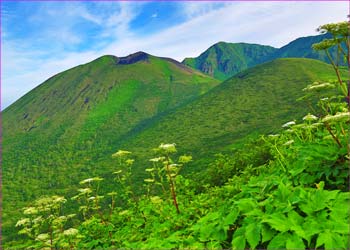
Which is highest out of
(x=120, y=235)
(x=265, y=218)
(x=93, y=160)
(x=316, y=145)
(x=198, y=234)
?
(x=316, y=145)

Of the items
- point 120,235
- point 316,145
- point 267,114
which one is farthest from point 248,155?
point 267,114

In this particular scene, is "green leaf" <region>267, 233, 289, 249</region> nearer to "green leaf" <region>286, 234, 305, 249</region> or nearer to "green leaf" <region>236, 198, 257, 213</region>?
"green leaf" <region>286, 234, 305, 249</region>

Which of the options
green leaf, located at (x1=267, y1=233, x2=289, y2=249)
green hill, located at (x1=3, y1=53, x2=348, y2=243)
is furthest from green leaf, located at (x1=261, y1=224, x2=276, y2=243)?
green hill, located at (x1=3, y1=53, x2=348, y2=243)

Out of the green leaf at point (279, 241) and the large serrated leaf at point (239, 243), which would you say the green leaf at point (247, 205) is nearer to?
the large serrated leaf at point (239, 243)

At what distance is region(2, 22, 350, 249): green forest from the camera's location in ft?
16.0

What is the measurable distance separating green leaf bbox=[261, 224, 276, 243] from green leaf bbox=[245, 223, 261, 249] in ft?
0.18

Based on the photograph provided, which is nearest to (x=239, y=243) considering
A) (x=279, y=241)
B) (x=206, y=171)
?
(x=279, y=241)

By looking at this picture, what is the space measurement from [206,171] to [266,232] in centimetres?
997

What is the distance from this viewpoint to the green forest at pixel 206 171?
4.89 meters

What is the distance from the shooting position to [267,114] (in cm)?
11494

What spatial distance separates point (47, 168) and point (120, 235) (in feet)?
526

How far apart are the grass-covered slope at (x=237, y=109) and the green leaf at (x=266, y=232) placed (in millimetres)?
92270

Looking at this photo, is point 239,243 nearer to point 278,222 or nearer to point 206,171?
point 278,222

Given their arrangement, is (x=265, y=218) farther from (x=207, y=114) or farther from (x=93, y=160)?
(x=93, y=160)
